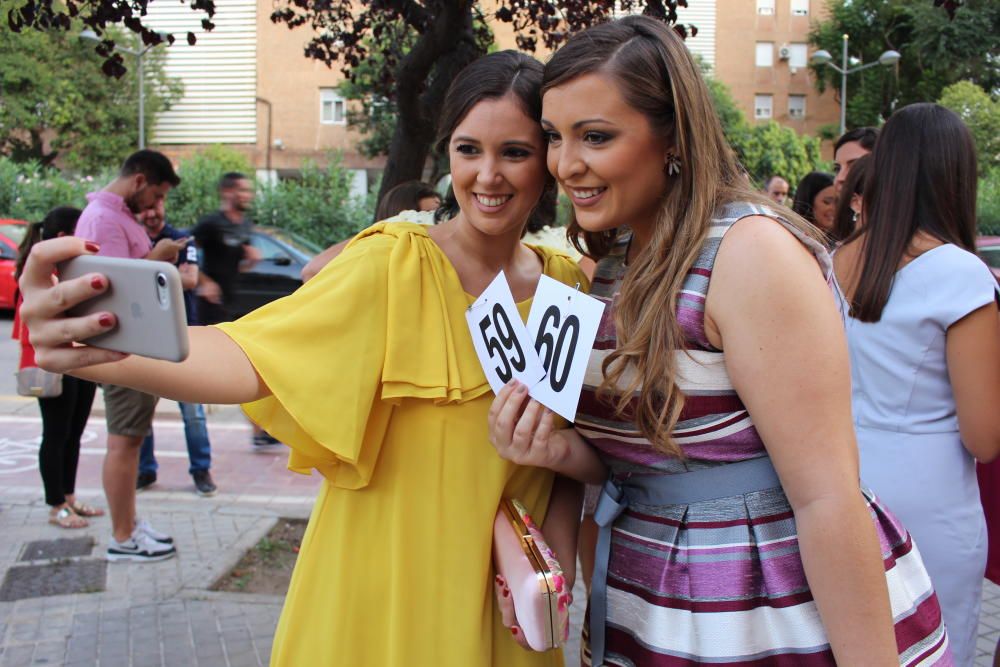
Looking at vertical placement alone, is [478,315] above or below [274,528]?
above

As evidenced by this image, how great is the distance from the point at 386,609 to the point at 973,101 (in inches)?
1204

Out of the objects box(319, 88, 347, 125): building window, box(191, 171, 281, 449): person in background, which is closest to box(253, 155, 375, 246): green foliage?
box(319, 88, 347, 125): building window

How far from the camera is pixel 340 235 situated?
858 inches

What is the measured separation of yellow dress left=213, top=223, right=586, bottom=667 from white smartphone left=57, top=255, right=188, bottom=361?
541mm

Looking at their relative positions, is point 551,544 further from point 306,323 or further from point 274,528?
point 274,528

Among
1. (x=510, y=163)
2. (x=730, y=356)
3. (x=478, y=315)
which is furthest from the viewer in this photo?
(x=510, y=163)

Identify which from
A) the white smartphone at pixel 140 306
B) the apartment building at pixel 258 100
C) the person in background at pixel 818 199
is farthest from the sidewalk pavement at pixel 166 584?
the apartment building at pixel 258 100

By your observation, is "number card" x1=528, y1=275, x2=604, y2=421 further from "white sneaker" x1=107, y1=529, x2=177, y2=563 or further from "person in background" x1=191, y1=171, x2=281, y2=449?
"person in background" x1=191, y1=171, x2=281, y2=449

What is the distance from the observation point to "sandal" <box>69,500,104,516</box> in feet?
17.6

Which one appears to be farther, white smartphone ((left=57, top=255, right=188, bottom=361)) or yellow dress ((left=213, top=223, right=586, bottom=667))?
yellow dress ((left=213, top=223, right=586, bottom=667))

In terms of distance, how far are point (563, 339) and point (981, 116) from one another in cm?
3025

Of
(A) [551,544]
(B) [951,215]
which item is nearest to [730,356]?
(A) [551,544]

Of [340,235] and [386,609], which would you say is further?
[340,235]

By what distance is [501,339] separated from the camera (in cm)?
171
